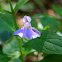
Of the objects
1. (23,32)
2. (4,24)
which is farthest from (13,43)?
(23,32)

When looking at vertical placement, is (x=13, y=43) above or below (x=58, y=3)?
below

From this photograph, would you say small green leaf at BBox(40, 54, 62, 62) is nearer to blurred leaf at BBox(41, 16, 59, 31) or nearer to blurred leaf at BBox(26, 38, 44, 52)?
blurred leaf at BBox(26, 38, 44, 52)

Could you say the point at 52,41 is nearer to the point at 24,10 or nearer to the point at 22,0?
the point at 22,0

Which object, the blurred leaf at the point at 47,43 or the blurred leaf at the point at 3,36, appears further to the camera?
the blurred leaf at the point at 3,36

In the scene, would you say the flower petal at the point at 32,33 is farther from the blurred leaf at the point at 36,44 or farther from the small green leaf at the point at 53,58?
the small green leaf at the point at 53,58

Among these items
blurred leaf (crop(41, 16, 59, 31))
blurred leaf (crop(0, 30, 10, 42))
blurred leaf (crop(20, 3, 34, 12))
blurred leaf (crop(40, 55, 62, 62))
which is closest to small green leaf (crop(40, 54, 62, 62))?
blurred leaf (crop(40, 55, 62, 62))

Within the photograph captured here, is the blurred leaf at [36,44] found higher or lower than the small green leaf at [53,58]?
higher

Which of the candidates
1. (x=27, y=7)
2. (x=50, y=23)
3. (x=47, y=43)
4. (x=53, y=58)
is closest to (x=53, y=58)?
(x=53, y=58)

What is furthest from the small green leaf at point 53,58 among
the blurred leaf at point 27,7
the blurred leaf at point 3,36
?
the blurred leaf at point 27,7
